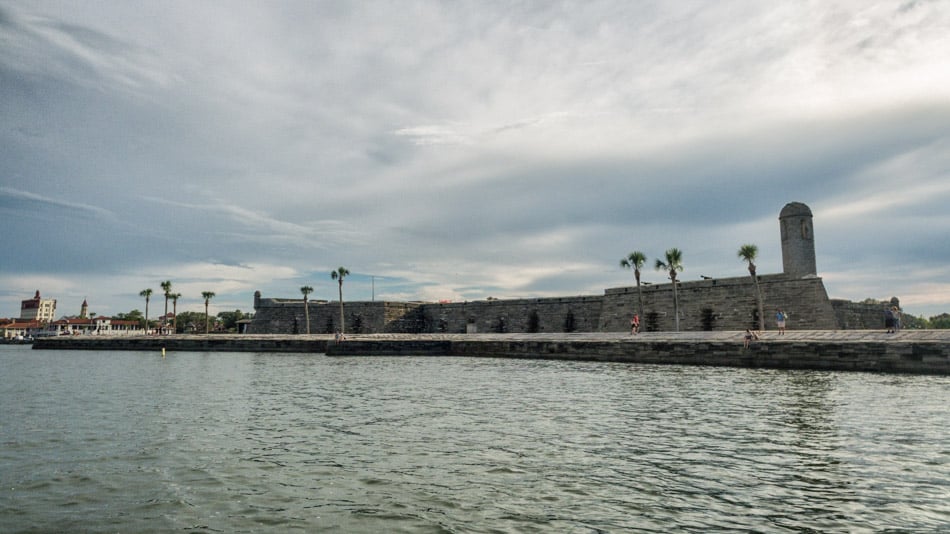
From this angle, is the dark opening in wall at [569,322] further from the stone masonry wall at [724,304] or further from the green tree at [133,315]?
the green tree at [133,315]

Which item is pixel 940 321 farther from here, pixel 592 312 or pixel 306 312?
pixel 306 312

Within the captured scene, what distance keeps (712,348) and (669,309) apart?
15304mm

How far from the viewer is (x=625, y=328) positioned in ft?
145

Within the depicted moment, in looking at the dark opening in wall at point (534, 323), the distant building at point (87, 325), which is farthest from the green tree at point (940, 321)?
the distant building at point (87, 325)

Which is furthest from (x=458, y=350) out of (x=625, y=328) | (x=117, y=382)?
(x=117, y=382)

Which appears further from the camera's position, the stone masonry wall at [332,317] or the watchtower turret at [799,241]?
the stone masonry wall at [332,317]

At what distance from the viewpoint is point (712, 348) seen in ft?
90.7

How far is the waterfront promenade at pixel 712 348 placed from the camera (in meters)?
22.0

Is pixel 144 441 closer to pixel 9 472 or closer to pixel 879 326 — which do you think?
pixel 9 472

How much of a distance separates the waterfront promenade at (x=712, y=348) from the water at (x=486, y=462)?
5725 millimetres

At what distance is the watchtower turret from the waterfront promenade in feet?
26.6

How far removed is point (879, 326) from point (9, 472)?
1907 inches

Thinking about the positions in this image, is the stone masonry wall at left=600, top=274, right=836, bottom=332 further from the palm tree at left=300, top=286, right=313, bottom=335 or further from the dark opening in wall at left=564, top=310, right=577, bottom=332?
the palm tree at left=300, top=286, right=313, bottom=335

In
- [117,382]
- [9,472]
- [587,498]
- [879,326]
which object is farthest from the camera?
[879,326]
